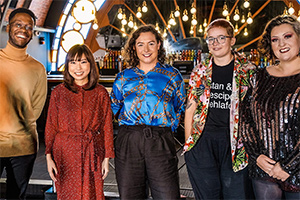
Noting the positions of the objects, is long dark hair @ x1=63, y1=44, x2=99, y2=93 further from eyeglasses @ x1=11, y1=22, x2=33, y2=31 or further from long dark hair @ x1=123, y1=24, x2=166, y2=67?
eyeglasses @ x1=11, y1=22, x2=33, y2=31

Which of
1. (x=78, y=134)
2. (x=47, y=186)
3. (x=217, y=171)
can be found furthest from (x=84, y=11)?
(x=217, y=171)

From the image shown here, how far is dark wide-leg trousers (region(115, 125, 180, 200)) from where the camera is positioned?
6.96 ft

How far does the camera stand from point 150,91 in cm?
219

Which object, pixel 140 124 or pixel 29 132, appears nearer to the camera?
pixel 140 124

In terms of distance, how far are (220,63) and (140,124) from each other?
0.71 m

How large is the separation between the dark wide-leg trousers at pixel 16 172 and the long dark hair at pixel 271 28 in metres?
1.89

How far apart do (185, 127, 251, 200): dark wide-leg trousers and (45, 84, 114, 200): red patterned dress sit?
0.67m

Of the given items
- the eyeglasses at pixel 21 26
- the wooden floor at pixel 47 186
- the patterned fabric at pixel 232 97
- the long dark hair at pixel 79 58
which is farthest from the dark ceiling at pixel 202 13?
the patterned fabric at pixel 232 97

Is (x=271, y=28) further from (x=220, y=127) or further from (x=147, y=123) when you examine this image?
(x=147, y=123)

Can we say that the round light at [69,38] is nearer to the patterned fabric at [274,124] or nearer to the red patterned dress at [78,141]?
the red patterned dress at [78,141]

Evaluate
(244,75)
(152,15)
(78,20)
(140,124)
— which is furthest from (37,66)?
(152,15)

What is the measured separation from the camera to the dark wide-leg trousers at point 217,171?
6.67 ft

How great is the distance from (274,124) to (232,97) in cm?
37

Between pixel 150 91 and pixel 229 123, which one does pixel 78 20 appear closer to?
pixel 150 91
